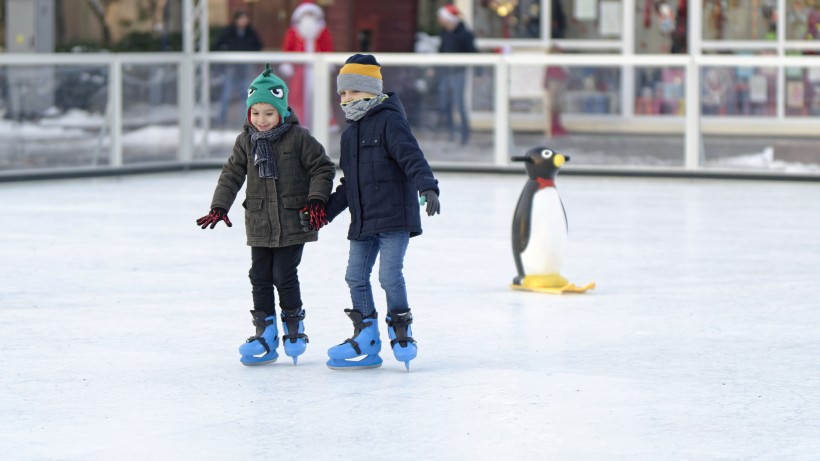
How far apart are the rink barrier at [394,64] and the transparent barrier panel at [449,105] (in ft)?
0.26

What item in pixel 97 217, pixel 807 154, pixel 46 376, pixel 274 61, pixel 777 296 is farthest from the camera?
pixel 274 61

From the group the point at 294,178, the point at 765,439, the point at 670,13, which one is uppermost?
the point at 670,13

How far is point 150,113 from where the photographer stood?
54.7ft

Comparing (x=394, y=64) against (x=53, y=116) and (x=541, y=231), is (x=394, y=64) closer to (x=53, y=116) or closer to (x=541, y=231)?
(x=53, y=116)

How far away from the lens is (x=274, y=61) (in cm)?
1714

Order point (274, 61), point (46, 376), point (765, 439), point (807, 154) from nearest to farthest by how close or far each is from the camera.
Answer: point (765, 439)
point (46, 376)
point (807, 154)
point (274, 61)

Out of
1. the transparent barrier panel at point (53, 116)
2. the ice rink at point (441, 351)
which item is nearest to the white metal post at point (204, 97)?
the transparent barrier panel at point (53, 116)

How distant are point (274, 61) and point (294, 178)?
1085 cm

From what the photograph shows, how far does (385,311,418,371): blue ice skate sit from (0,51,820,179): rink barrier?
9.31m

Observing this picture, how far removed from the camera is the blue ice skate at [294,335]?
655 cm

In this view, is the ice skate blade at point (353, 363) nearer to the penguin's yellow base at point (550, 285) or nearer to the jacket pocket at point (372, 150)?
the jacket pocket at point (372, 150)

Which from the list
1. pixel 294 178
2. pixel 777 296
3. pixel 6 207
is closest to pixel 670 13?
pixel 6 207

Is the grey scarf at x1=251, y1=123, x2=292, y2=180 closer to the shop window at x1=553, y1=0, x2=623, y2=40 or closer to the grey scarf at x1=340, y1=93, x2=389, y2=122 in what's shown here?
the grey scarf at x1=340, y1=93, x2=389, y2=122

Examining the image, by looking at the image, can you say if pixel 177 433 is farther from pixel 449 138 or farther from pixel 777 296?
pixel 449 138
